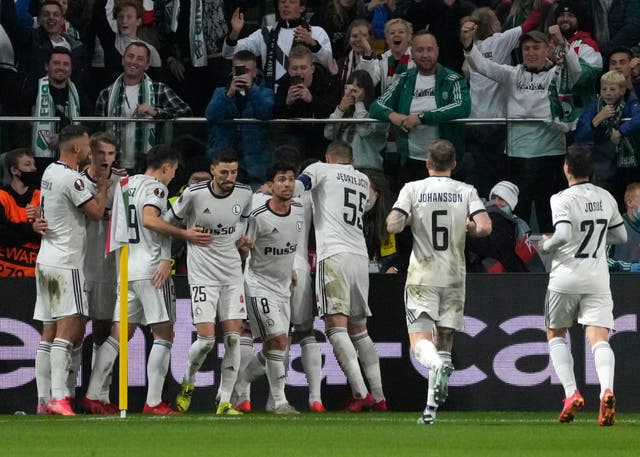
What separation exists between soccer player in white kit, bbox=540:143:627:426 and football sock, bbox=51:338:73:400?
451cm

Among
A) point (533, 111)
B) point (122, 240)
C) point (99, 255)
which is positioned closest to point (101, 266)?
point (99, 255)

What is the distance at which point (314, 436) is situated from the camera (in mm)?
11023

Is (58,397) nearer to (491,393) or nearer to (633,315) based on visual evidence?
(491,393)

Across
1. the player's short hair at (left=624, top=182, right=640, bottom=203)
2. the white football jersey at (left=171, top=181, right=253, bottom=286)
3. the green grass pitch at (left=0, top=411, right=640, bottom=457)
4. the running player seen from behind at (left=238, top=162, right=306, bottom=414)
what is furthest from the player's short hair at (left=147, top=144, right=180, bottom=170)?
the player's short hair at (left=624, top=182, right=640, bottom=203)

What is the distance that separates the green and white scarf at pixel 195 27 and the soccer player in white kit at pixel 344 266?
158 inches

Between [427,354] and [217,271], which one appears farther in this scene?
[217,271]

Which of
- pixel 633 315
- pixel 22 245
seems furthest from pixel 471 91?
pixel 22 245

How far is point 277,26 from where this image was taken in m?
17.5

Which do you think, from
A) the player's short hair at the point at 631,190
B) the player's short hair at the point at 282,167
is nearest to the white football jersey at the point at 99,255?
the player's short hair at the point at 282,167

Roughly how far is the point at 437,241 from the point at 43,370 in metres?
4.19

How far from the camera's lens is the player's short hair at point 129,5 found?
58.3ft

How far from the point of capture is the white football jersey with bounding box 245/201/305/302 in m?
14.1

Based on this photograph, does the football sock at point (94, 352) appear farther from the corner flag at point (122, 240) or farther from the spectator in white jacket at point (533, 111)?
the spectator in white jacket at point (533, 111)

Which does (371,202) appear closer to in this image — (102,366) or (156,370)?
(156,370)
